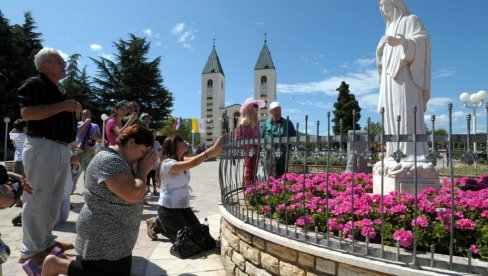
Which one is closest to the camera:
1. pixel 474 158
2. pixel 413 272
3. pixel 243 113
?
pixel 413 272

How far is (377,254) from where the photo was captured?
8.07ft

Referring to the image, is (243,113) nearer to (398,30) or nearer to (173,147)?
(173,147)

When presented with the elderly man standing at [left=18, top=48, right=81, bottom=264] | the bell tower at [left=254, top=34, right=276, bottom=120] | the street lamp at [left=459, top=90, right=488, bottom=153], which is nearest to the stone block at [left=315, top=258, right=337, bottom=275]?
the elderly man standing at [left=18, top=48, right=81, bottom=264]

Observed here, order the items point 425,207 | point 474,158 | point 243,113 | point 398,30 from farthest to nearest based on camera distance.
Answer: point 398,30 < point 243,113 < point 425,207 < point 474,158

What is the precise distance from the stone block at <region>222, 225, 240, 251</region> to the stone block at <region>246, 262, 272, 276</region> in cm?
30

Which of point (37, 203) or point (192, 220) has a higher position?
point (37, 203)

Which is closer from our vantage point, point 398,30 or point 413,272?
point 413,272

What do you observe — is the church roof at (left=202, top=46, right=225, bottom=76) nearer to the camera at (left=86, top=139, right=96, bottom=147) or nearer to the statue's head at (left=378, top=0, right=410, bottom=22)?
the camera at (left=86, top=139, right=96, bottom=147)

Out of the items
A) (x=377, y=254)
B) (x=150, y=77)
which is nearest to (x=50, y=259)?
(x=377, y=254)

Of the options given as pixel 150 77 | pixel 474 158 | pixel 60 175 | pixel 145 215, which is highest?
pixel 150 77

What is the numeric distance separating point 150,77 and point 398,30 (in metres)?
38.1

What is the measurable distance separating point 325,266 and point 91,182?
71.7 inches

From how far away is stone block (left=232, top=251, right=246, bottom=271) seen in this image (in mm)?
3441

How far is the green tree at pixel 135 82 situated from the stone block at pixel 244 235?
125ft
